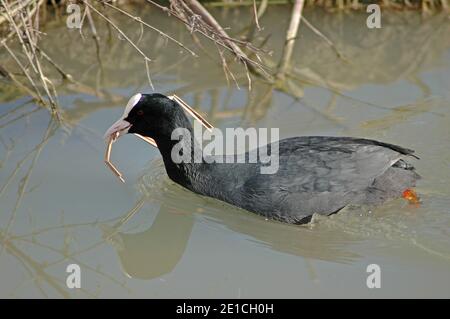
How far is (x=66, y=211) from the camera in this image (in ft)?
14.6

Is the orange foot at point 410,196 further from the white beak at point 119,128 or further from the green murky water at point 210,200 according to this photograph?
the white beak at point 119,128

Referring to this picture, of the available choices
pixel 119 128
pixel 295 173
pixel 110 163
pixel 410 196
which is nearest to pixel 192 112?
pixel 119 128

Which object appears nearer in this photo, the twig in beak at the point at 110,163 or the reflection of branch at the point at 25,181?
the reflection of branch at the point at 25,181

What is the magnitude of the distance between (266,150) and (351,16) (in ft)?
11.6

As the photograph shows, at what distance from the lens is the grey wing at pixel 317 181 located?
4301mm

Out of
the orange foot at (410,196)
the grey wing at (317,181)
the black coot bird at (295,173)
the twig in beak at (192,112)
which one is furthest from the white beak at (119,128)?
the orange foot at (410,196)

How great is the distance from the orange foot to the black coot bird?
13mm

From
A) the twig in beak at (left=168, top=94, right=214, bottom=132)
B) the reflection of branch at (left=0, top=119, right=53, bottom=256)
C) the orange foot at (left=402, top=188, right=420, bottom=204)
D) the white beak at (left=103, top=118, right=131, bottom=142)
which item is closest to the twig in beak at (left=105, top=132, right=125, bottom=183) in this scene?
the white beak at (left=103, top=118, right=131, bottom=142)

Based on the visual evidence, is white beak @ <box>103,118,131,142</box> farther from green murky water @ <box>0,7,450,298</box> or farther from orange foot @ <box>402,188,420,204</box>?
orange foot @ <box>402,188,420,204</box>

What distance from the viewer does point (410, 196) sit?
4512 mm

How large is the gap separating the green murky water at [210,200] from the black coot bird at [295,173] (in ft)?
0.33

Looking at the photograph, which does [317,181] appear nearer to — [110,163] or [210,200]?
[210,200]

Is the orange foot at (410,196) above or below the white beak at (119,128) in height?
below

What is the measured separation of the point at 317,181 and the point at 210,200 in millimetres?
702
